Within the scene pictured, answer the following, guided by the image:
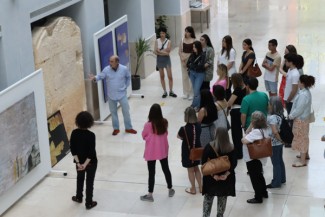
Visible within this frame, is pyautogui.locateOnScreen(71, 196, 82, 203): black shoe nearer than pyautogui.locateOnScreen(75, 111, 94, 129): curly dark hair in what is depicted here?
No

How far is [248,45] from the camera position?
1356cm

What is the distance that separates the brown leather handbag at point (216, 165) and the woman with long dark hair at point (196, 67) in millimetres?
5433

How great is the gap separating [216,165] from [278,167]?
2.04 m

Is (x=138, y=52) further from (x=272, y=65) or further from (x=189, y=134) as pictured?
(x=189, y=134)

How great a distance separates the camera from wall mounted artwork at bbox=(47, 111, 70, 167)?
12312mm

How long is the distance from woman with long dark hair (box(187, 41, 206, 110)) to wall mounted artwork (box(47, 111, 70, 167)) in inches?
120

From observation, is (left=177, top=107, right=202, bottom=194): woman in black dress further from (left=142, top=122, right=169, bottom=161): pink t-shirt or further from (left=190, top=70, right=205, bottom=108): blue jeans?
(left=190, top=70, right=205, bottom=108): blue jeans

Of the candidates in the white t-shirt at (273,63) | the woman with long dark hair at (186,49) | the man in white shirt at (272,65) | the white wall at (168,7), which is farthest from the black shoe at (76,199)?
the white wall at (168,7)

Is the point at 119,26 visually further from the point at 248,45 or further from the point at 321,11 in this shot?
the point at 321,11

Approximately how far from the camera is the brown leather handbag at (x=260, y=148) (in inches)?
389

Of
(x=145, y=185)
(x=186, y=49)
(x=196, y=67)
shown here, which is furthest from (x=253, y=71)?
(x=145, y=185)

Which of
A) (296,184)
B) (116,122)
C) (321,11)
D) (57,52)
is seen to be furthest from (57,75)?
(321,11)

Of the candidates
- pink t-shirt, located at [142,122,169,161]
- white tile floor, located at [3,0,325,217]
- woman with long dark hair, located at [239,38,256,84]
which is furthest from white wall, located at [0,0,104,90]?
woman with long dark hair, located at [239,38,256,84]

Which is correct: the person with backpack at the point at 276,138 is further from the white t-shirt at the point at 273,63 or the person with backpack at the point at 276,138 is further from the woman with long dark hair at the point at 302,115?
the white t-shirt at the point at 273,63
